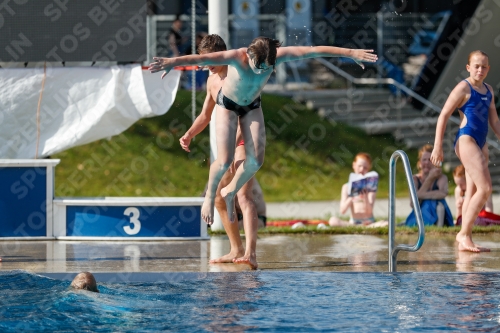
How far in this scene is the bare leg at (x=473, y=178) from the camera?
870cm

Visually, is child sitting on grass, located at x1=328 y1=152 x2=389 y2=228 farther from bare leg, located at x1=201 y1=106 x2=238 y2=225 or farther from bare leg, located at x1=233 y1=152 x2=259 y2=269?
bare leg, located at x1=201 y1=106 x2=238 y2=225

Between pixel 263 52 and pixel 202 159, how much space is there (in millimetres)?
10743

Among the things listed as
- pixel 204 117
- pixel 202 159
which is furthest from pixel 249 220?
pixel 202 159

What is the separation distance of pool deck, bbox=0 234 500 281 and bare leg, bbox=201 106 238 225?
59 centimetres

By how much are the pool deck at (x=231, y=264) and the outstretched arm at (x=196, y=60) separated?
5.90ft

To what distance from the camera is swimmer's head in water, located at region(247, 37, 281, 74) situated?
7105 millimetres

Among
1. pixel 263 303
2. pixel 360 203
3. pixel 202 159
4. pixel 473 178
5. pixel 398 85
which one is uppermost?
pixel 398 85

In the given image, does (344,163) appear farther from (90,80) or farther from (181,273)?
(181,273)

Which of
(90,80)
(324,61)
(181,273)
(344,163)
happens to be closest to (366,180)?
(90,80)

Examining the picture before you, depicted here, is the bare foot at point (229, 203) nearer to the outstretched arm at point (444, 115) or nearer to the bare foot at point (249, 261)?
the bare foot at point (249, 261)

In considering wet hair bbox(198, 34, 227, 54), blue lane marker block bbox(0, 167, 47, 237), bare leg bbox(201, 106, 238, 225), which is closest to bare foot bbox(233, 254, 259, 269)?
bare leg bbox(201, 106, 238, 225)

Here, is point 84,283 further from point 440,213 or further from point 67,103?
point 440,213

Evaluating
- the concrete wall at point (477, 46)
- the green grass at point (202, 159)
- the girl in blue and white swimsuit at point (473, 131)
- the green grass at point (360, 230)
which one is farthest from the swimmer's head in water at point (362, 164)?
the concrete wall at point (477, 46)

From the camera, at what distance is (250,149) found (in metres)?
7.44
